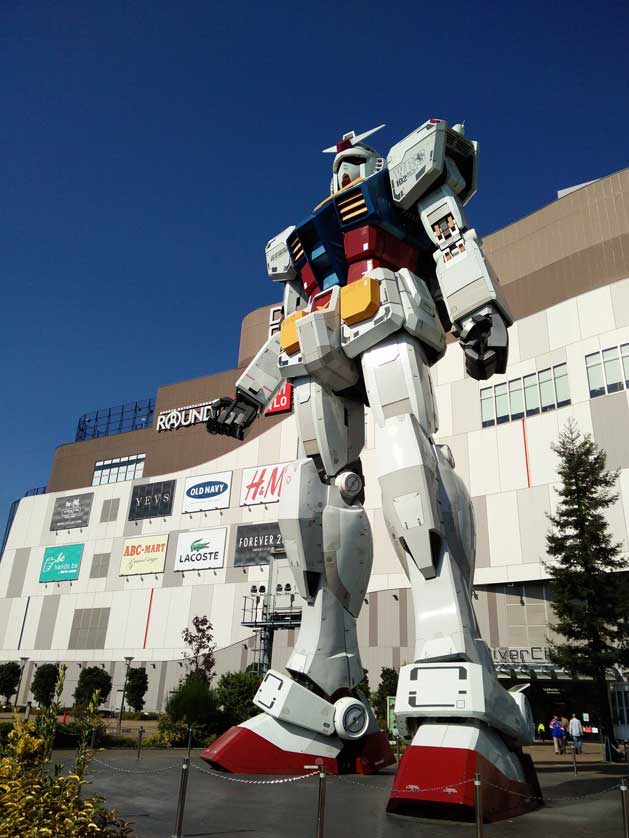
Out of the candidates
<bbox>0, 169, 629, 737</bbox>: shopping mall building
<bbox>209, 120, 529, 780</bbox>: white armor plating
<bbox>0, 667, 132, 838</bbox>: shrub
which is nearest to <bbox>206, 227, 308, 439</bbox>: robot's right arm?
<bbox>209, 120, 529, 780</bbox>: white armor plating

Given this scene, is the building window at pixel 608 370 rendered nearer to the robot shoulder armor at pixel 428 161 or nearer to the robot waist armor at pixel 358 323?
the robot shoulder armor at pixel 428 161

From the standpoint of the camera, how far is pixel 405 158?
7371mm

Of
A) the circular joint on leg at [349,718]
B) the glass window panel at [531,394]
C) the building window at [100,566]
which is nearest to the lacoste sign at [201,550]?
the building window at [100,566]

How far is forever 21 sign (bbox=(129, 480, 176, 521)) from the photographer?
4100 cm

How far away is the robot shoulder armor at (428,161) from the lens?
7.16 metres

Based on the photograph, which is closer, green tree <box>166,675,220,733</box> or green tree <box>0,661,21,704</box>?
green tree <box>166,675,220,733</box>

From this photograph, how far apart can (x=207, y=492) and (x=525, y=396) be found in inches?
815

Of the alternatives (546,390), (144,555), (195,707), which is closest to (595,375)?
(546,390)

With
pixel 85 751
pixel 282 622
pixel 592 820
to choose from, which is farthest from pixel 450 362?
pixel 85 751

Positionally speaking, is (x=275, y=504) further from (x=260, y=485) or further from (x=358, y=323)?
(x=358, y=323)

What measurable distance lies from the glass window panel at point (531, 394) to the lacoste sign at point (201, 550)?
19.3 m

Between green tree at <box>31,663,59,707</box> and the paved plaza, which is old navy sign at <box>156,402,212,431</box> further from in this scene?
the paved plaza

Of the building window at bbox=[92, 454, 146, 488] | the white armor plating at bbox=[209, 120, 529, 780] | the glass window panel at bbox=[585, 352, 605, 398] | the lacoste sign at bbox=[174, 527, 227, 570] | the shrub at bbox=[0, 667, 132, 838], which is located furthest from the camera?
the building window at bbox=[92, 454, 146, 488]

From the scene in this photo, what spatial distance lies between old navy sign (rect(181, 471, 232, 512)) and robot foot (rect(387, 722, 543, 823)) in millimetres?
33520
